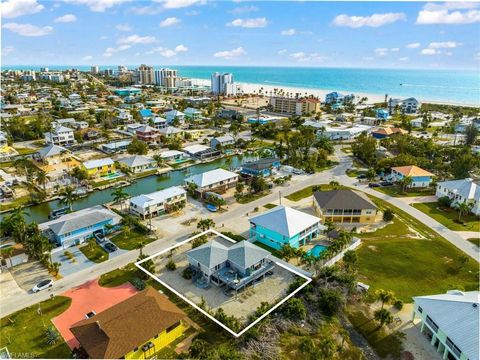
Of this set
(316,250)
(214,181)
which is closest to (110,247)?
(214,181)

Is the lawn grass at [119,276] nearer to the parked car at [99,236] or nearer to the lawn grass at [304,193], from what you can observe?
the parked car at [99,236]

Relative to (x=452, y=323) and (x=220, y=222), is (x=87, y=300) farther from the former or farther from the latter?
(x=452, y=323)

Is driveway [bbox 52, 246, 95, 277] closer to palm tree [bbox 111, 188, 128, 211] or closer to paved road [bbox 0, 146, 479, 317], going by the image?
paved road [bbox 0, 146, 479, 317]

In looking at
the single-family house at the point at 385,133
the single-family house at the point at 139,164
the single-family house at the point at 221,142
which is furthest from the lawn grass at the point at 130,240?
the single-family house at the point at 385,133

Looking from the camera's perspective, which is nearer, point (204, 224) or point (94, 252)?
point (94, 252)

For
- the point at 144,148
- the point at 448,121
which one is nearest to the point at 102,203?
the point at 144,148

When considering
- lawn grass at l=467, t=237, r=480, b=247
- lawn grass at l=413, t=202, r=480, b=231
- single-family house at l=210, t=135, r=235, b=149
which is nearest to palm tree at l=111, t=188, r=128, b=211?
single-family house at l=210, t=135, r=235, b=149

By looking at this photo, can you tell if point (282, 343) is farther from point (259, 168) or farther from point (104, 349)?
point (259, 168)
